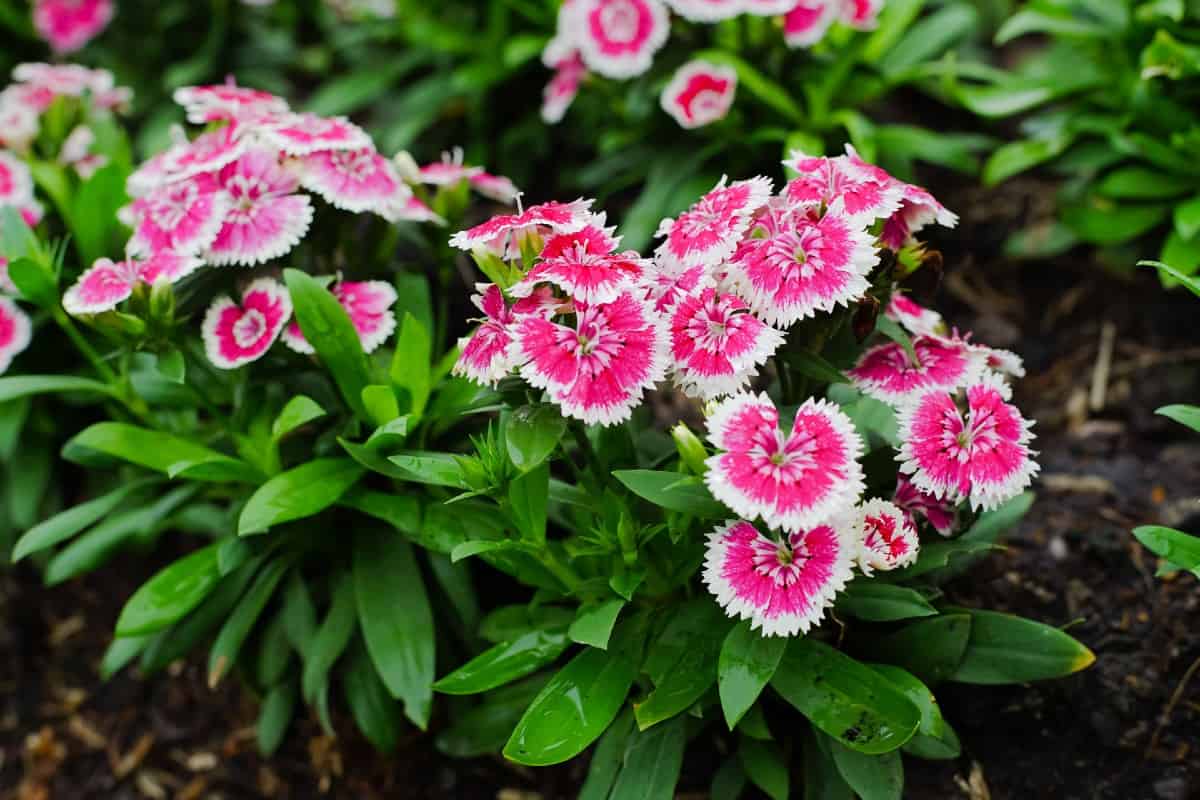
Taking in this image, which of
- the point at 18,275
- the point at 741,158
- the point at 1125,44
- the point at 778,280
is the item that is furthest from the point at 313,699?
the point at 1125,44

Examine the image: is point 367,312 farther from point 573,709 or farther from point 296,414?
point 573,709

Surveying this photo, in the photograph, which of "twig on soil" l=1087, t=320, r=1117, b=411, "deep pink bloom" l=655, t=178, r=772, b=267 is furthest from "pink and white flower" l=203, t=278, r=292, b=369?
"twig on soil" l=1087, t=320, r=1117, b=411

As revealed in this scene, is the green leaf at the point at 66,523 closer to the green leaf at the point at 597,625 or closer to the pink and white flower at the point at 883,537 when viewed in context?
the green leaf at the point at 597,625

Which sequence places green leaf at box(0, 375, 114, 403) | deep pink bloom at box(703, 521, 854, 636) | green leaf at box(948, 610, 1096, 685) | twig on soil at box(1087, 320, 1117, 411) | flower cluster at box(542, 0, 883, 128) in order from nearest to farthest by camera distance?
deep pink bloom at box(703, 521, 854, 636), green leaf at box(948, 610, 1096, 685), green leaf at box(0, 375, 114, 403), flower cluster at box(542, 0, 883, 128), twig on soil at box(1087, 320, 1117, 411)

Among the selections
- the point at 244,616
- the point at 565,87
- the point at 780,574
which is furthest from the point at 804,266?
the point at 565,87

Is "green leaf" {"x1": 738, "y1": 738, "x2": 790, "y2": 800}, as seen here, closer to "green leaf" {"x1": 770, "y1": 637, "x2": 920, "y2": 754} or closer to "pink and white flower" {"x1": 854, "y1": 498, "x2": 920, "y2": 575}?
"green leaf" {"x1": 770, "y1": 637, "x2": 920, "y2": 754}

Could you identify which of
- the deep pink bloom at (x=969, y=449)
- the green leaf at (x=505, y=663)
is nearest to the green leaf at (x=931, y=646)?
the deep pink bloom at (x=969, y=449)
